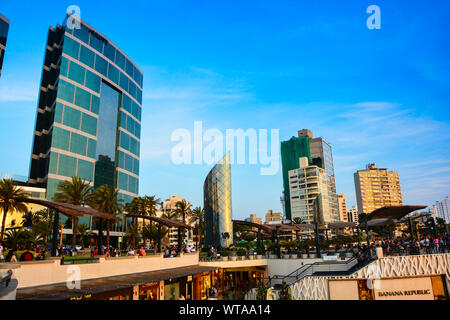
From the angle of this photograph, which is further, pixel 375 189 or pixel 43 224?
pixel 375 189

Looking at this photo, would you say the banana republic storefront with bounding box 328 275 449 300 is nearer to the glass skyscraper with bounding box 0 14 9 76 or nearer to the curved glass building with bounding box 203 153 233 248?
the curved glass building with bounding box 203 153 233 248

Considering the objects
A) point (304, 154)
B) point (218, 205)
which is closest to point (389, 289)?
point (218, 205)

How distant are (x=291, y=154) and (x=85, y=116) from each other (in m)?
122

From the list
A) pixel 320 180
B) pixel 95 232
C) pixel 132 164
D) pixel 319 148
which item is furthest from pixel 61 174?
pixel 319 148

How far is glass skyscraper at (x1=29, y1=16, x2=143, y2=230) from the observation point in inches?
2657

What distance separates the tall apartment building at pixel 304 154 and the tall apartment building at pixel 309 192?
18061 mm

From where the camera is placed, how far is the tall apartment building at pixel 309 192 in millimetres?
137750

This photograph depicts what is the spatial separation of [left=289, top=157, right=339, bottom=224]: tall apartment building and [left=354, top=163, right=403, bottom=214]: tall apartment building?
46.7 m

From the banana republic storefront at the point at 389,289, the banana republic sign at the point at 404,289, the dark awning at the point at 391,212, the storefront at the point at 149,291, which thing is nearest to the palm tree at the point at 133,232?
the storefront at the point at 149,291

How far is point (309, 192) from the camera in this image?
13900cm

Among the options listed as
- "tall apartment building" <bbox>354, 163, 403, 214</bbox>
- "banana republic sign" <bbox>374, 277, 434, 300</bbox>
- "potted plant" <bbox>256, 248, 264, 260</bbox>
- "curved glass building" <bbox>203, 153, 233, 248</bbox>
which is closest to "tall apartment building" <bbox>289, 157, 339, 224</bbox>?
"tall apartment building" <bbox>354, 163, 403, 214</bbox>

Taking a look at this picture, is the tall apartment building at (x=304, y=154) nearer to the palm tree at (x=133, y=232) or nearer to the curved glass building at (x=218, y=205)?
the palm tree at (x=133, y=232)

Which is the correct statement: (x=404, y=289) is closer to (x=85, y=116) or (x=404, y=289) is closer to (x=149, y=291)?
(x=149, y=291)
